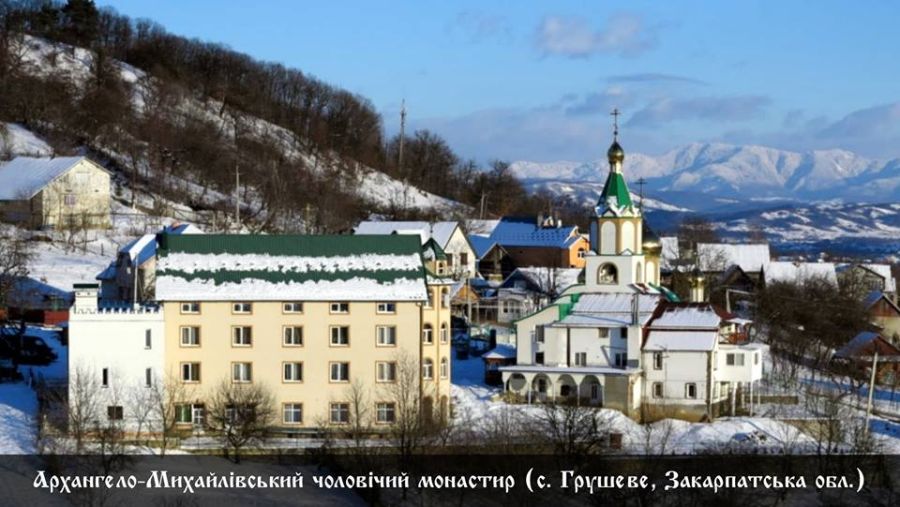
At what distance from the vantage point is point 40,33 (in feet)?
Result: 364

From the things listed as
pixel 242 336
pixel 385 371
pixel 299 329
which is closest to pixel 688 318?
pixel 385 371

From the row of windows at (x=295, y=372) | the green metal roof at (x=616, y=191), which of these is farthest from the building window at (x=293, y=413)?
the green metal roof at (x=616, y=191)

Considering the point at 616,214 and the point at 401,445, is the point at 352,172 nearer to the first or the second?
the point at 616,214

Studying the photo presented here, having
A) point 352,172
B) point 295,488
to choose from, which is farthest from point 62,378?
point 352,172

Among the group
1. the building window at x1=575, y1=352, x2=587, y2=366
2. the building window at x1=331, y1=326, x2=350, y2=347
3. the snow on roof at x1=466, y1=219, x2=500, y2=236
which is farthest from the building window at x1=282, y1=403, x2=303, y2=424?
the snow on roof at x1=466, y1=219, x2=500, y2=236

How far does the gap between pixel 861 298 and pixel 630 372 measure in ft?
103

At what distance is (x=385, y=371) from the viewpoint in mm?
40250

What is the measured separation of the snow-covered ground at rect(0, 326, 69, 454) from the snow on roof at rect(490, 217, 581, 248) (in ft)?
131

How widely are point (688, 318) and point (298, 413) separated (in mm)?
11586

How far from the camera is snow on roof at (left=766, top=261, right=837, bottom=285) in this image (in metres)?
74.3

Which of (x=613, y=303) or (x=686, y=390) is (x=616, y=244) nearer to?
(x=613, y=303)

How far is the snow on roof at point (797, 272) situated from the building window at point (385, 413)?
38.2 metres

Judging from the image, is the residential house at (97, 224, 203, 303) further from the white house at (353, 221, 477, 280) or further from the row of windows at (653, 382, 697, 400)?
the white house at (353, 221, 477, 280)

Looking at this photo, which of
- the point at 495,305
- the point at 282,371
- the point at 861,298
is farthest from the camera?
the point at 861,298
